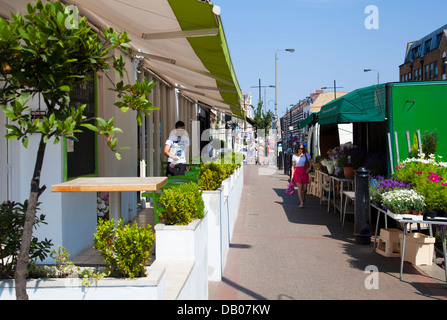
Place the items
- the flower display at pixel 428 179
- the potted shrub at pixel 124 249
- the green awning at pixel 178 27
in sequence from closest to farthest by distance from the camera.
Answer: the potted shrub at pixel 124 249 → the green awning at pixel 178 27 → the flower display at pixel 428 179

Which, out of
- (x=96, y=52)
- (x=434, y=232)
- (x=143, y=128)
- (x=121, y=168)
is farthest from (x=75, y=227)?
(x=434, y=232)

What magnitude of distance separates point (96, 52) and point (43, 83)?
312mm

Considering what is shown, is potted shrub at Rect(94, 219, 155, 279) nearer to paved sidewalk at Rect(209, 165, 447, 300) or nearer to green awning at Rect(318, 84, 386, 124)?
paved sidewalk at Rect(209, 165, 447, 300)

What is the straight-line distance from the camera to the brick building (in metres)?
57.4

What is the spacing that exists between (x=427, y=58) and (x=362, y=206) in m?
62.5

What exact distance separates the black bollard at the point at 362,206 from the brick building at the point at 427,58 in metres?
52.1

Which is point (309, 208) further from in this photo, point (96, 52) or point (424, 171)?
point (96, 52)

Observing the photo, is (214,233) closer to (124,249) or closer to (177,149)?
(124,249)

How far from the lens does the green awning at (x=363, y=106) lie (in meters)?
8.84

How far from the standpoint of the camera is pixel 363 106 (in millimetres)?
9148

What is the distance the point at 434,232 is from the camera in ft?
25.9

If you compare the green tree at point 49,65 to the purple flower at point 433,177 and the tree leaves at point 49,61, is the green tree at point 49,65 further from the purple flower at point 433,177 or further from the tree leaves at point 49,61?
the purple flower at point 433,177

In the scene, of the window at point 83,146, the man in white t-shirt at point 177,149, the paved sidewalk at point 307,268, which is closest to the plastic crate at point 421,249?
the paved sidewalk at point 307,268
